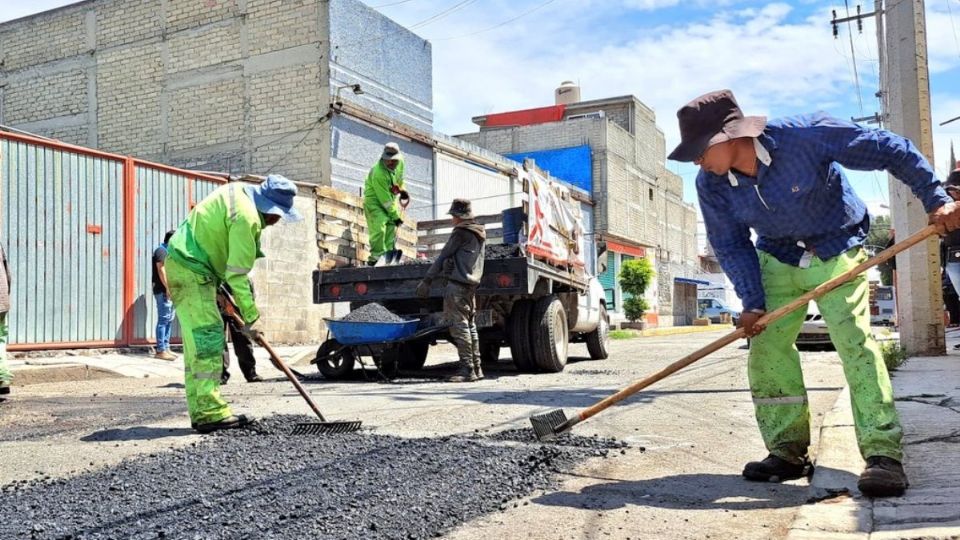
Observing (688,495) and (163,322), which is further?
(163,322)

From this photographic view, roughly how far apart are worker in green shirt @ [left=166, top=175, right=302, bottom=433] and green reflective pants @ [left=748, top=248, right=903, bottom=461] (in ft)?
10.3

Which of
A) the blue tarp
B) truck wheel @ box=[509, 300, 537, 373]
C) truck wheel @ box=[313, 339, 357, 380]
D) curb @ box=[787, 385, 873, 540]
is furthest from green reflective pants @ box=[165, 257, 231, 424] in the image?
the blue tarp

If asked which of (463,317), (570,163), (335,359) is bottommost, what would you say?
(335,359)

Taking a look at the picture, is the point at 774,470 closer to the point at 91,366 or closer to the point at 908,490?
the point at 908,490

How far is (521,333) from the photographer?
894cm

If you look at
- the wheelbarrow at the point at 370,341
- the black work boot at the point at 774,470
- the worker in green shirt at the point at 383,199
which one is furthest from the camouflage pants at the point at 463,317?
the black work boot at the point at 774,470

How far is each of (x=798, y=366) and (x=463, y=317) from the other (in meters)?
4.68

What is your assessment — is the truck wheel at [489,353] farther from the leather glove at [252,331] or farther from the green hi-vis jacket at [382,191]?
the leather glove at [252,331]

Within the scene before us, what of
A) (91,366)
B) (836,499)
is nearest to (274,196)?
(836,499)

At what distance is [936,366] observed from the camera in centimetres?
798

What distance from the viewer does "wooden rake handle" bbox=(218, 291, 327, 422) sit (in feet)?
17.5

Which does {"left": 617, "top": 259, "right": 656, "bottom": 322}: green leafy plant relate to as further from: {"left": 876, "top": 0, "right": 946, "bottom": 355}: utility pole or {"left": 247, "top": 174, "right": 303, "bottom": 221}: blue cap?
{"left": 247, "top": 174, "right": 303, "bottom": 221}: blue cap

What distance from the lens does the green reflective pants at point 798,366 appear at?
3.19 meters

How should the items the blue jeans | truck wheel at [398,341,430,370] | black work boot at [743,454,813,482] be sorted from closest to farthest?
black work boot at [743,454,813,482] < truck wheel at [398,341,430,370] < the blue jeans
